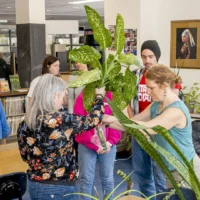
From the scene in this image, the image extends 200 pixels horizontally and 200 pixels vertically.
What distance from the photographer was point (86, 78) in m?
2.17

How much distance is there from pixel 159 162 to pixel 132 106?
8.23ft

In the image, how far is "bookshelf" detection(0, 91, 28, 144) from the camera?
6145 millimetres

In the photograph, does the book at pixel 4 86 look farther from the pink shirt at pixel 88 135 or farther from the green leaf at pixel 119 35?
the green leaf at pixel 119 35

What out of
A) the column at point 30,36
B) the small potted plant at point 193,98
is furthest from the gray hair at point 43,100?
the column at point 30,36

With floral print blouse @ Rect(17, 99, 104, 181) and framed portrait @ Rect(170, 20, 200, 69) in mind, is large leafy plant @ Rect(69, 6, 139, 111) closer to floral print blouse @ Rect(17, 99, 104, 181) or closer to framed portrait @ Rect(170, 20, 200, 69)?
floral print blouse @ Rect(17, 99, 104, 181)

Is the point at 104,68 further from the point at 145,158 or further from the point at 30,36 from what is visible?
the point at 30,36

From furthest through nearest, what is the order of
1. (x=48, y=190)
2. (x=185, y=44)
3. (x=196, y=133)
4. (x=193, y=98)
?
(x=185, y=44) < (x=193, y=98) < (x=196, y=133) < (x=48, y=190)

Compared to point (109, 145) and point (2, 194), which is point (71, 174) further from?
point (109, 145)

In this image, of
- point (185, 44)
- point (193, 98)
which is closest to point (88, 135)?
point (193, 98)

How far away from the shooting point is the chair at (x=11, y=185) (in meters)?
2.85

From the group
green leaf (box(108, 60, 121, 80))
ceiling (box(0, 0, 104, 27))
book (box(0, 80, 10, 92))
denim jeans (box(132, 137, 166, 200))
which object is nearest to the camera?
green leaf (box(108, 60, 121, 80))

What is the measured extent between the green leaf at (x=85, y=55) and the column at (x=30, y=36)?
4466 mm

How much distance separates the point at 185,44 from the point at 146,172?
2.44m

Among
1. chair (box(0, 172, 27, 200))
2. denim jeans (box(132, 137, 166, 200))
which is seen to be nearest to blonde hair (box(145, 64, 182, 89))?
denim jeans (box(132, 137, 166, 200))
